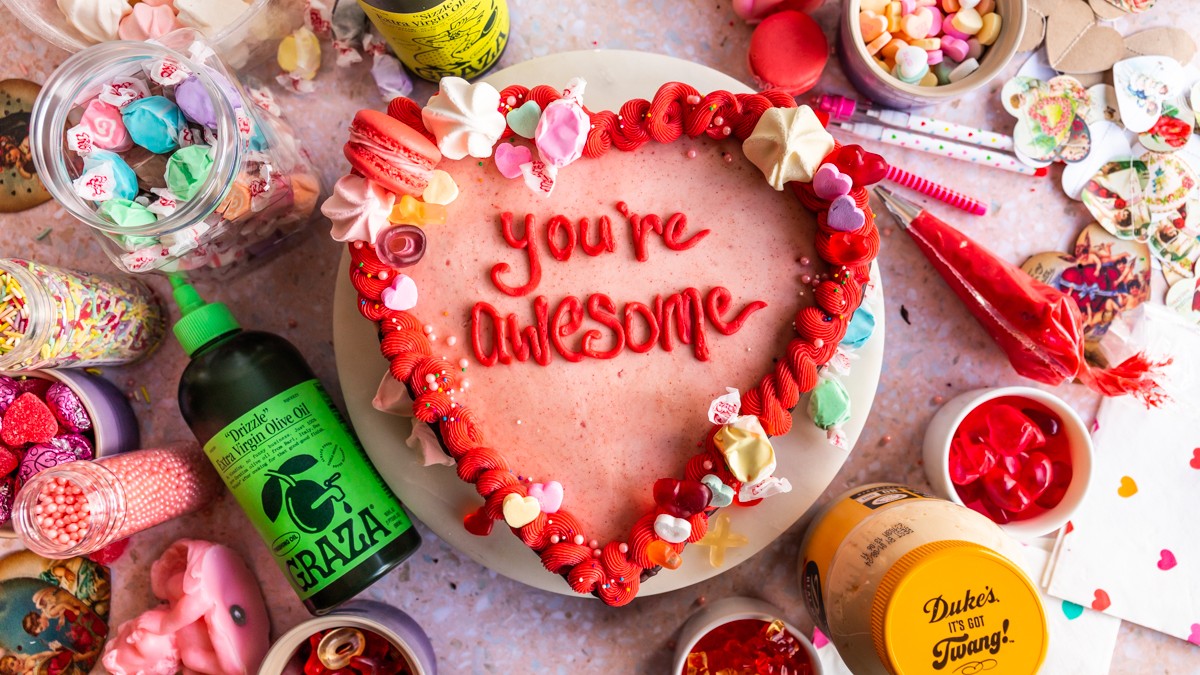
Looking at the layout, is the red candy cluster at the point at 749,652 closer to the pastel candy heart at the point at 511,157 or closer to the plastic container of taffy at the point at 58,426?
the pastel candy heart at the point at 511,157

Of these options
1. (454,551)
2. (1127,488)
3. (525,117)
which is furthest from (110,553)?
(1127,488)

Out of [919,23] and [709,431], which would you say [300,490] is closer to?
[709,431]

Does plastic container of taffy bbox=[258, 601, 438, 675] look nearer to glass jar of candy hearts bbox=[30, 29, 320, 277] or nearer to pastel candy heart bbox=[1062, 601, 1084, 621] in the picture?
glass jar of candy hearts bbox=[30, 29, 320, 277]

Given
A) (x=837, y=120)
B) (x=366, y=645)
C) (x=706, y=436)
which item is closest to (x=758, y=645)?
(x=706, y=436)

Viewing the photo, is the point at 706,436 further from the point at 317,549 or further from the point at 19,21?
the point at 19,21

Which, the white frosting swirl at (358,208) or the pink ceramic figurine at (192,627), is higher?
the white frosting swirl at (358,208)

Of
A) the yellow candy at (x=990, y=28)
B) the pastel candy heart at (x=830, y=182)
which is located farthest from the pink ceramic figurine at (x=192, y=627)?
the yellow candy at (x=990, y=28)

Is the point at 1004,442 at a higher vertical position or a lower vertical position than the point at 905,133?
lower
